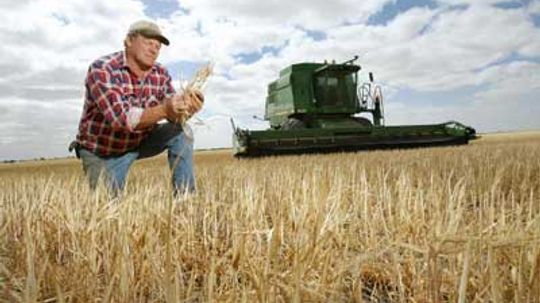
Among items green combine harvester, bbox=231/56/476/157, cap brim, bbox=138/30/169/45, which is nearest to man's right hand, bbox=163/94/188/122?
cap brim, bbox=138/30/169/45

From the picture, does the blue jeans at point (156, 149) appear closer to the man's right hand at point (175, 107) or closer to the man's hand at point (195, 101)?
the man's right hand at point (175, 107)

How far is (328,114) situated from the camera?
14.9 m

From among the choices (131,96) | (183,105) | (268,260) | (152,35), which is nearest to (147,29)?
(152,35)

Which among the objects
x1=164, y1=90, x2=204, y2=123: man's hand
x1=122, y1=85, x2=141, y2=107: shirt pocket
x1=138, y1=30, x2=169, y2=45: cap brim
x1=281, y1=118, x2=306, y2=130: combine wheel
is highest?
x1=138, y1=30, x2=169, y2=45: cap brim

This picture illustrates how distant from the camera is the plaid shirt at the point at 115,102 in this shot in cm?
382

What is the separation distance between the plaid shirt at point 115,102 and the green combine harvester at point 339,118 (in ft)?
29.4

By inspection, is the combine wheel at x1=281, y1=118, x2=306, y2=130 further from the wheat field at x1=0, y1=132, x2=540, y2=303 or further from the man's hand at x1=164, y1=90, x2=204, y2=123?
the wheat field at x1=0, y1=132, x2=540, y2=303

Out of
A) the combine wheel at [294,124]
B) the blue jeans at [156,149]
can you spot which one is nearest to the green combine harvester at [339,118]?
the combine wheel at [294,124]

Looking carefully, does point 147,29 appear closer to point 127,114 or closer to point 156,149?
point 127,114

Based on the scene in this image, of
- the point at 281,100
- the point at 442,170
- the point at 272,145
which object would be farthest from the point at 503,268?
the point at 281,100

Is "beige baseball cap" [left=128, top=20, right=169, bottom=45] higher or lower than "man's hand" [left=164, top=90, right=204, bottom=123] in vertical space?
higher

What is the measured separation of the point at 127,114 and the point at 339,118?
11.6m

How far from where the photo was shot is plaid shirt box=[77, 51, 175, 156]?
3816 millimetres

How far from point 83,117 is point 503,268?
348cm
